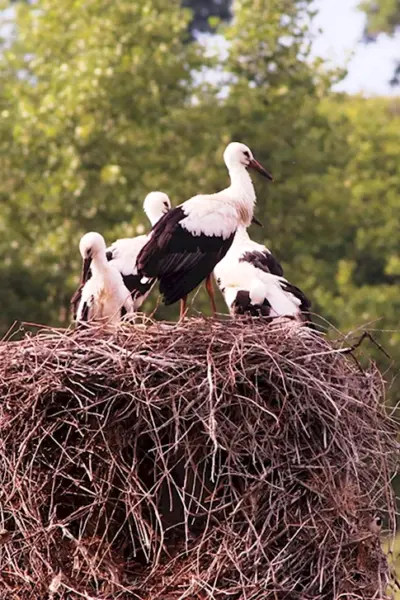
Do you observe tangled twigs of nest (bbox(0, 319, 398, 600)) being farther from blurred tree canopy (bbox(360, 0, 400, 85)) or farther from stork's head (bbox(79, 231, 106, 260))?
blurred tree canopy (bbox(360, 0, 400, 85))

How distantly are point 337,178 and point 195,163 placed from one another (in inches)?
180

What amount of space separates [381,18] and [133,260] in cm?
3372

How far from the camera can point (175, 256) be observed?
9.60 meters

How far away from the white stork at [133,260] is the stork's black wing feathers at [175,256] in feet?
0.74

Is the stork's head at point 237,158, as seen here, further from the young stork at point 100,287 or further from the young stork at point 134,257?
the young stork at point 100,287

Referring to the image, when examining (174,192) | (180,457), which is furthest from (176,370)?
(174,192)

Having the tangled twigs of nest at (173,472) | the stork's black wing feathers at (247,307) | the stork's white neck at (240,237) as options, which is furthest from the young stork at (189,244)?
the tangled twigs of nest at (173,472)

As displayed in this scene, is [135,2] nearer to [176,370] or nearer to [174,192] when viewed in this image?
[174,192]

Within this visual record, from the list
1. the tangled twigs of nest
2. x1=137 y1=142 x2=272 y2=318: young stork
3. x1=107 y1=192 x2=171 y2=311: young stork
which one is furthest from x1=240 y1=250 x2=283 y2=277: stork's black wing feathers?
the tangled twigs of nest

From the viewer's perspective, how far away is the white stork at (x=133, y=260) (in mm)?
10148

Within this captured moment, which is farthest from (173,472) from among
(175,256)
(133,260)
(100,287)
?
(133,260)

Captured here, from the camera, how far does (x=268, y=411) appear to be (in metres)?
7.75

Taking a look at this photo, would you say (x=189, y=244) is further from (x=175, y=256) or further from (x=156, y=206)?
(x=156, y=206)

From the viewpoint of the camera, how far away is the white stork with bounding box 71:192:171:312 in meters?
10.1
